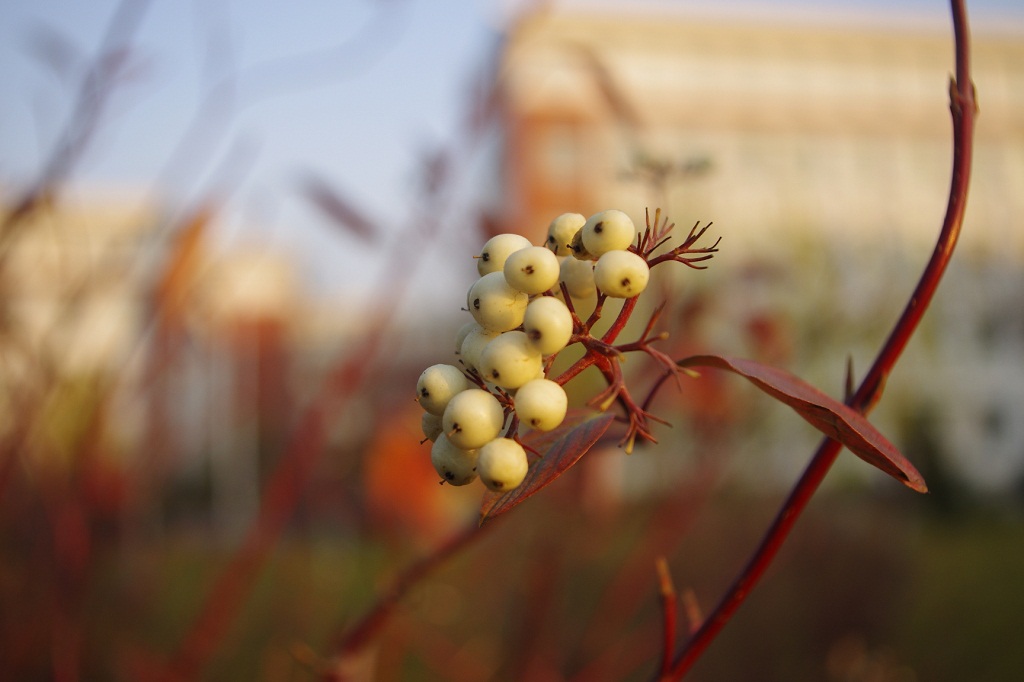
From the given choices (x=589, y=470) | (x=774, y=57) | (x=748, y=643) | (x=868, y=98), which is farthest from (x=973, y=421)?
(x=589, y=470)

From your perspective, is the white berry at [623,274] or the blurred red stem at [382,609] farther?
the blurred red stem at [382,609]

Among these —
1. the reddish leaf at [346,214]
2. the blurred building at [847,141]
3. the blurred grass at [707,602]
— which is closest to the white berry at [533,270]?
the reddish leaf at [346,214]

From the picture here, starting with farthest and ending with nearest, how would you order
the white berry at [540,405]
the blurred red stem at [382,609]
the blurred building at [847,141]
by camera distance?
the blurred building at [847,141]
the blurred red stem at [382,609]
the white berry at [540,405]

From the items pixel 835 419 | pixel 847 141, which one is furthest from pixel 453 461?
pixel 847 141

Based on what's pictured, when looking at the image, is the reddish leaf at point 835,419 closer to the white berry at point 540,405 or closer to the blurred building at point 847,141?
the white berry at point 540,405

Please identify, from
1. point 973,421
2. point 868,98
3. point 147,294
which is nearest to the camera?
point 147,294

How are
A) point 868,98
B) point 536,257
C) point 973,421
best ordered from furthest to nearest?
point 868,98
point 973,421
point 536,257

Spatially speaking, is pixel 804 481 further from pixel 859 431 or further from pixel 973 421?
pixel 973 421

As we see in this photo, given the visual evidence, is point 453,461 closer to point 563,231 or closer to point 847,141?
point 563,231
